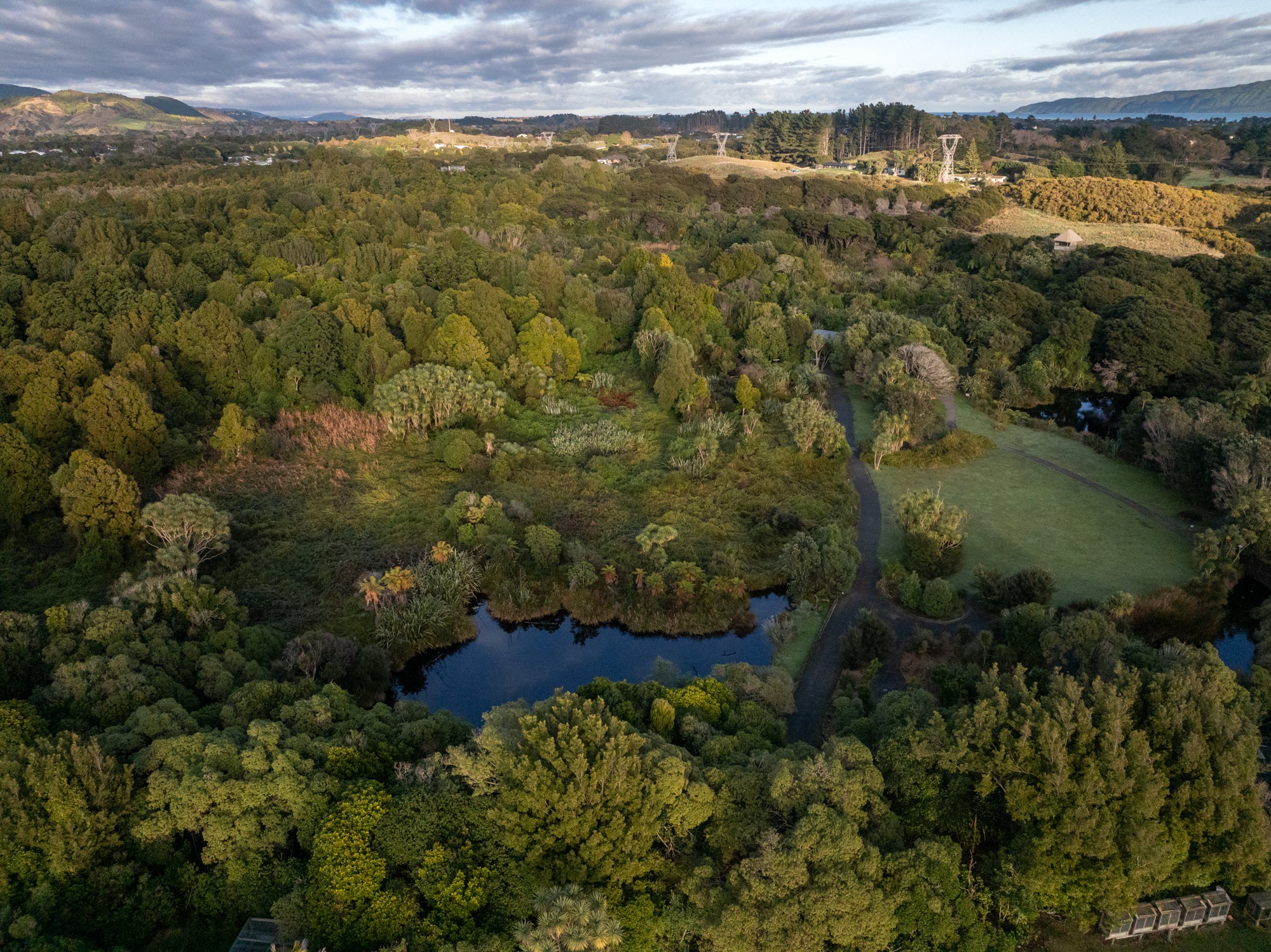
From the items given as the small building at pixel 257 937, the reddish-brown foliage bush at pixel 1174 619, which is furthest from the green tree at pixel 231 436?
the reddish-brown foliage bush at pixel 1174 619

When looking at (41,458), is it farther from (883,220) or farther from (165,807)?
(883,220)

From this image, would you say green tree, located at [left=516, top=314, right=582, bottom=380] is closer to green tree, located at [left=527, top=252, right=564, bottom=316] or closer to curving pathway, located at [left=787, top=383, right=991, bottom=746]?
green tree, located at [left=527, top=252, right=564, bottom=316]

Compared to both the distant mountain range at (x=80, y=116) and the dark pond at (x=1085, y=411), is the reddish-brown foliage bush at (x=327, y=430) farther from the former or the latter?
the distant mountain range at (x=80, y=116)

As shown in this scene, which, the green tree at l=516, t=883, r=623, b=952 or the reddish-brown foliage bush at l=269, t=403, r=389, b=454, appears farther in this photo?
the reddish-brown foliage bush at l=269, t=403, r=389, b=454

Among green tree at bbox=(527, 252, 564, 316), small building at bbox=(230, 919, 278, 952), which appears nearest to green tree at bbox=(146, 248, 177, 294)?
green tree at bbox=(527, 252, 564, 316)

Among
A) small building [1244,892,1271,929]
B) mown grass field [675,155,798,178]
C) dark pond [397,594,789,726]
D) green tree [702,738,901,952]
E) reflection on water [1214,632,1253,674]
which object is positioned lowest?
dark pond [397,594,789,726]

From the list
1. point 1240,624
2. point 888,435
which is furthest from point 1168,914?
point 888,435
